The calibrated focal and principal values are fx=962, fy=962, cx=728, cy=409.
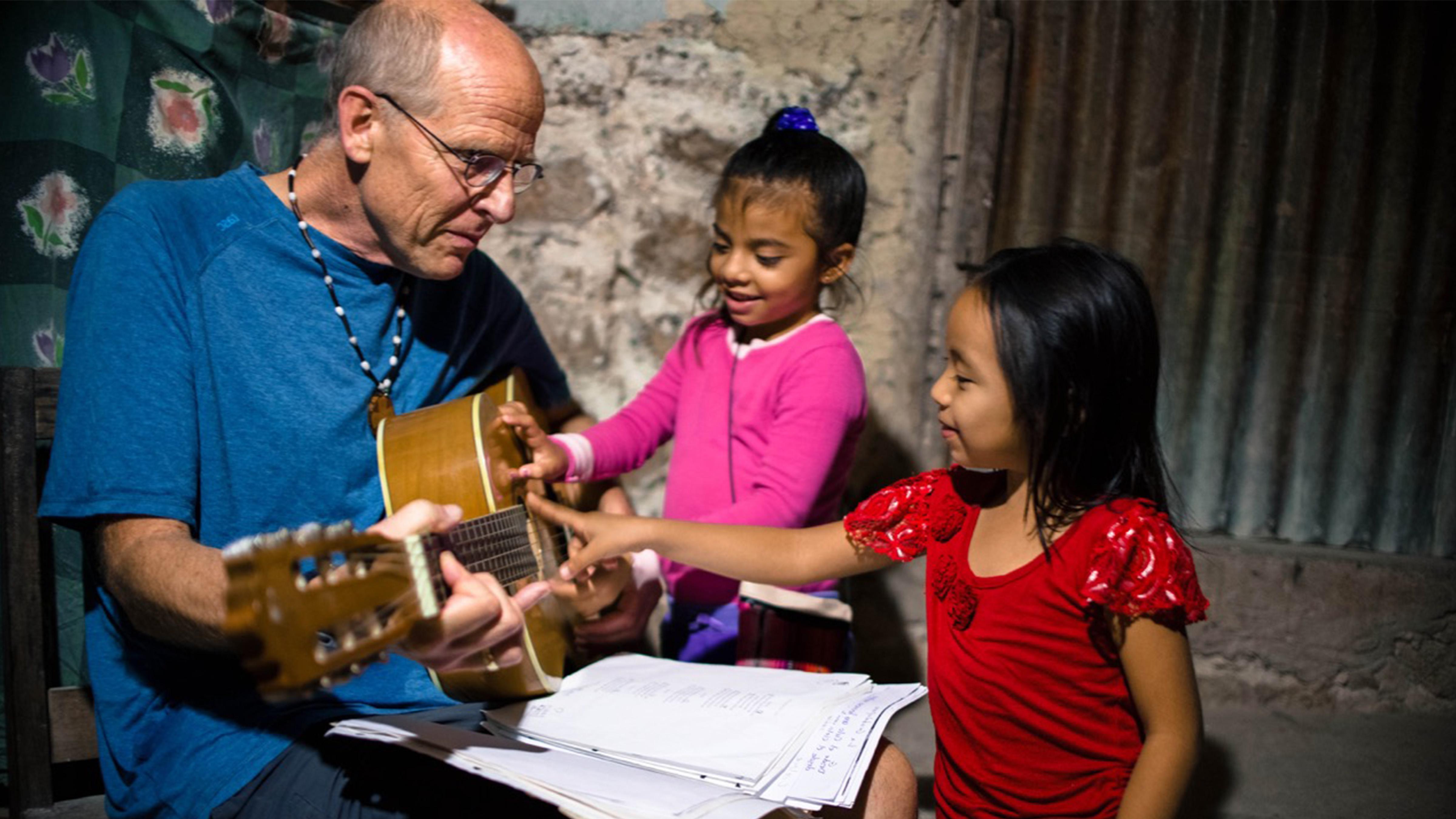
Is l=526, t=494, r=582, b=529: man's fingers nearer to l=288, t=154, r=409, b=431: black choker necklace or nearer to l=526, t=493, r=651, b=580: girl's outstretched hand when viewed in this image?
l=526, t=493, r=651, b=580: girl's outstretched hand

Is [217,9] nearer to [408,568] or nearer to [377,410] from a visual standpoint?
[377,410]

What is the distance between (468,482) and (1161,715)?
1273 millimetres

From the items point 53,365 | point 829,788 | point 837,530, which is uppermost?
point 53,365

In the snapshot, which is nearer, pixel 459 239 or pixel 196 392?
pixel 196 392

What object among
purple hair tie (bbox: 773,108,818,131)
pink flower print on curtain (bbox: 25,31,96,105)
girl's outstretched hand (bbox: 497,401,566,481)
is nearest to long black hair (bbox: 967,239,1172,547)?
purple hair tie (bbox: 773,108,818,131)

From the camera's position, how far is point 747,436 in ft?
7.68

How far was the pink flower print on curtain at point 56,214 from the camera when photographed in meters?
2.01

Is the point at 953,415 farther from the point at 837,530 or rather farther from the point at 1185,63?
the point at 1185,63

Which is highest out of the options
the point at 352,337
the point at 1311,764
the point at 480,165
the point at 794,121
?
the point at 794,121

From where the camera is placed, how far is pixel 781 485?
2.19m

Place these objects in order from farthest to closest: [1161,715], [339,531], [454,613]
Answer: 1. [1161,715]
2. [454,613]
3. [339,531]

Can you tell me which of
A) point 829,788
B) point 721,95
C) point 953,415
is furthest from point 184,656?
point 721,95

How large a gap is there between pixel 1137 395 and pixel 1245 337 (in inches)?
67.2

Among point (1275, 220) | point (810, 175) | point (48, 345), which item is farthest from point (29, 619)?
point (1275, 220)
